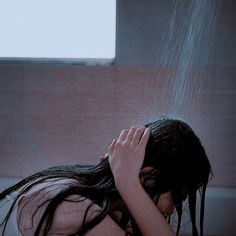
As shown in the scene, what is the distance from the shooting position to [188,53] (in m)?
1.26

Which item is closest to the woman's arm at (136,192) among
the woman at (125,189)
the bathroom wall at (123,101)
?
the woman at (125,189)

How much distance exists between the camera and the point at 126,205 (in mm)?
758

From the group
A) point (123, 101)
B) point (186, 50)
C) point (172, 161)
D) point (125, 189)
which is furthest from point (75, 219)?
point (186, 50)

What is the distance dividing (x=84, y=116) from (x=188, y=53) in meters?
0.42

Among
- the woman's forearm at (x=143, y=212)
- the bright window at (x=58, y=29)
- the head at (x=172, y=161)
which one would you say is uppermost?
the bright window at (x=58, y=29)

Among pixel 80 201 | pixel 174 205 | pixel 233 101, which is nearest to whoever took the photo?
pixel 80 201

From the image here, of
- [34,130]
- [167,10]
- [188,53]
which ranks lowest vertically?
[34,130]

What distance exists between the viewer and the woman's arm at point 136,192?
2.41 feet

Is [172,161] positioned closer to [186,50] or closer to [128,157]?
[128,157]

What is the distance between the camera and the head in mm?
758

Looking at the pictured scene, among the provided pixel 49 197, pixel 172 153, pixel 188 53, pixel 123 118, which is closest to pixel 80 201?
pixel 49 197

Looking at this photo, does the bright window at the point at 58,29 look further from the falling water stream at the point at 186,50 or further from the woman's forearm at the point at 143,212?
the woman's forearm at the point at 143,212

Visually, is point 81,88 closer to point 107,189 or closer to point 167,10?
point 167,10

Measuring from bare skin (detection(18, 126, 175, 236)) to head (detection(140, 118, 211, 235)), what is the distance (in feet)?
0.08
